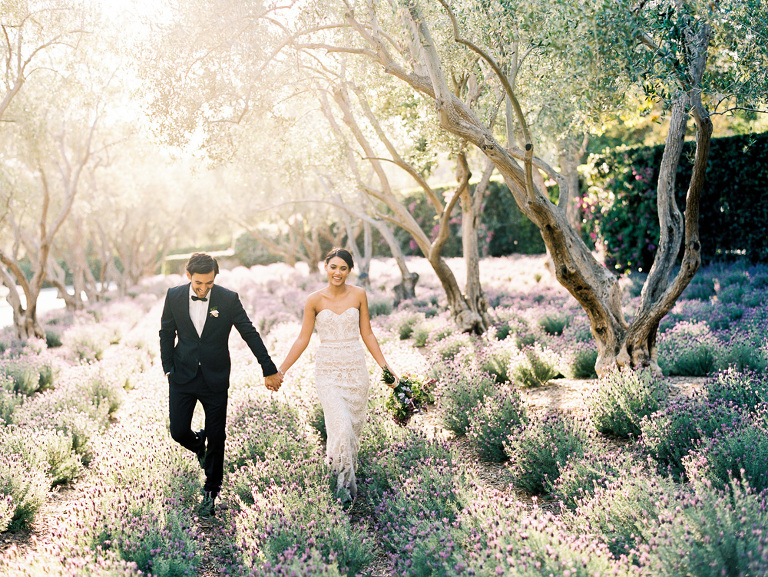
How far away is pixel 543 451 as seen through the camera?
5.00m

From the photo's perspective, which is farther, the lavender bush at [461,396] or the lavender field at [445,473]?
the lavender bush at [461,396]

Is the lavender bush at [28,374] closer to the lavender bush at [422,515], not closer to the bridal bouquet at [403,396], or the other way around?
the bridal bouquet at [403,396]

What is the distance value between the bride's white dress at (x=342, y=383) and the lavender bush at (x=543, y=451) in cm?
125

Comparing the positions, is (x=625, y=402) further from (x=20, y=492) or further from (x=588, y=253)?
(x=20, y=492)

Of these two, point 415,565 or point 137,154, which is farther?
point 137,154

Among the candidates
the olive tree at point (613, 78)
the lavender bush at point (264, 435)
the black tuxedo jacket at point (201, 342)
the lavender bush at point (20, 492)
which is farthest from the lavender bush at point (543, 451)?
the lavender bush at point (20, 492)

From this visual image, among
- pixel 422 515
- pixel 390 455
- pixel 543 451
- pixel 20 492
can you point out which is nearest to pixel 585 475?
pixel 543 451

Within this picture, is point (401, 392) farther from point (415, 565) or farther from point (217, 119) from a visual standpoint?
point (217, 119)

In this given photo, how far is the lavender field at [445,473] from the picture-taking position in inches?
133

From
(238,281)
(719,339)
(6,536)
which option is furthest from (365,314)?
(238,281)

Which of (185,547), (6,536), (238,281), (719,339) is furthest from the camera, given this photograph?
(238,281)

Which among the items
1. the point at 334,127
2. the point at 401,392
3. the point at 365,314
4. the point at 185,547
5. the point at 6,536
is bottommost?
the point at 6,536

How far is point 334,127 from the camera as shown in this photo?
40.2ft

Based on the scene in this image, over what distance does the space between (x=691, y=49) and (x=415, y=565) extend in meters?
5.10
